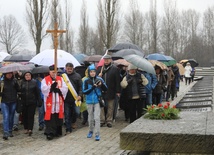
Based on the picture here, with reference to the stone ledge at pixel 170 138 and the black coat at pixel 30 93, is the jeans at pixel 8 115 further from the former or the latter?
the stone ledge at pixel 170 138

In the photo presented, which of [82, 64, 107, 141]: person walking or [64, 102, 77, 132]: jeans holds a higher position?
[82, 64, 107, 141]: person walking

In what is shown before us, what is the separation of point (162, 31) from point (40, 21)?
2409cm

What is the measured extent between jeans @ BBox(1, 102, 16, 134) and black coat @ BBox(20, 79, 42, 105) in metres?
0.32

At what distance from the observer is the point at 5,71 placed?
9.23 m

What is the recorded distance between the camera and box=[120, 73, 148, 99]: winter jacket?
1030 centimetres

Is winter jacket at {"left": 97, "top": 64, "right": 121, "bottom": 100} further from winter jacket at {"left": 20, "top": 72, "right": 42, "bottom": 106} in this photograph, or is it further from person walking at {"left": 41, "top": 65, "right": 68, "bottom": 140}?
winter jacket at {"left": 20, "top": 72, "right": 42, "bottom": 106}

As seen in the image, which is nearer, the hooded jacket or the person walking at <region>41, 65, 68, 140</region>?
the hooded jacket

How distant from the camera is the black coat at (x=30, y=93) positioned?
966 cm

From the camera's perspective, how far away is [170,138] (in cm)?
565

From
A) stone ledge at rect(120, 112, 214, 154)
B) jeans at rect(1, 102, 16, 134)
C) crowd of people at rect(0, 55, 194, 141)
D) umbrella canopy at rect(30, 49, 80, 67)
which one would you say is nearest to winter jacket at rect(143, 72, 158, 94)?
crowd of people at rect(0, 55, 194, 141)

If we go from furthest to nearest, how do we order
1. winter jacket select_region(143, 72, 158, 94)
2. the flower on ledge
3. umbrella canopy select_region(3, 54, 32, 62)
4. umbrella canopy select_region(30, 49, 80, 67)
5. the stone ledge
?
umbrella canopy select_region(3, 54, 32, 62), winter jacket select_region(143, 72, 158, 94), umbrella canopy select_region(30, 49, 80, 67), the flower on ledge, the stone ledge

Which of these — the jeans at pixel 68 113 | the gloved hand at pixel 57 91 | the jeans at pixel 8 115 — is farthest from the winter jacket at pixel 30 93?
the gloved hand at pixel 57 91

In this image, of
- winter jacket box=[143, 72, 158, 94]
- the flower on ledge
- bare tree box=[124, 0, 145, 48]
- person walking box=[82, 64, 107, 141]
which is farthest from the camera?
bare tree box=[124, 0, 145, 48]

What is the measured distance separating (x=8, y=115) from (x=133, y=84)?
341 centimetres
